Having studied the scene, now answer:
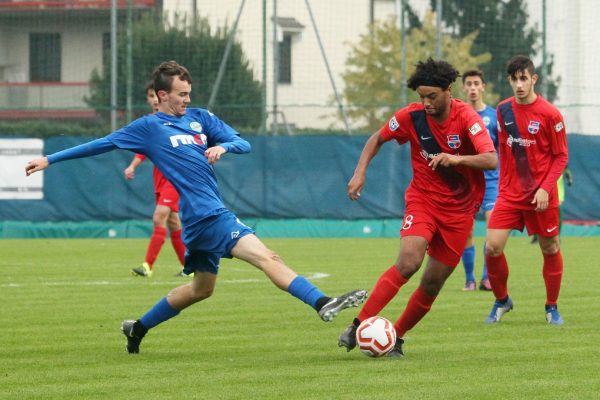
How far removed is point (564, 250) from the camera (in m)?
21.0

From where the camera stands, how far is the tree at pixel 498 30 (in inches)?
1079

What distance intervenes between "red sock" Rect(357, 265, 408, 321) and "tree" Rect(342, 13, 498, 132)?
18.4 meters

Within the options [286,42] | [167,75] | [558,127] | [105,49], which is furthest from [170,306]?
[286,42]

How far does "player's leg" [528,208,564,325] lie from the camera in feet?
35.1

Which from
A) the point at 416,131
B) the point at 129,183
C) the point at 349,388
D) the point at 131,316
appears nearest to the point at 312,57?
the point at 129,183

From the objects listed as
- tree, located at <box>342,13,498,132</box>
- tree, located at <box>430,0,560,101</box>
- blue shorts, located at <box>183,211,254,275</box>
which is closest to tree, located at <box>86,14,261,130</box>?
tree, located at <box>342,13,498,132</box>

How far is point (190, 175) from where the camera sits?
8.74m

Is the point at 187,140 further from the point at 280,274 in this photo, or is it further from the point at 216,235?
the point at 280,274

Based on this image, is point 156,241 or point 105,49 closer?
point 156,241

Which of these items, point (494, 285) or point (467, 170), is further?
point (494, 285)

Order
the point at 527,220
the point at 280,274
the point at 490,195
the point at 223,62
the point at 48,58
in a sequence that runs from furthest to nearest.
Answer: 1. the point at 48,58
2. the point at 223,62
3. the point at 490,195
4. the point at 527,220
5. the point at 280,274

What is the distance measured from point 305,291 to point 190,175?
47.1 inches

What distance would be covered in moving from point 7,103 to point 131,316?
1788 cm

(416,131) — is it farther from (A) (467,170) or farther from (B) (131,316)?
(B) (131,316)
